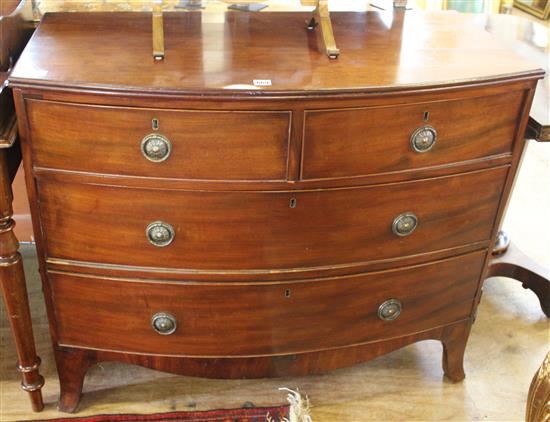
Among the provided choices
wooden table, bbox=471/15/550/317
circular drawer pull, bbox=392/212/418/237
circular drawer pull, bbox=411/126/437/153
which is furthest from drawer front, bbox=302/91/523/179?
wooden table, bbox=471/15/550/317

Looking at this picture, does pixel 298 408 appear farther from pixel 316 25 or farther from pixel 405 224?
pixel 316 25

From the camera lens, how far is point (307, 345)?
165 cm

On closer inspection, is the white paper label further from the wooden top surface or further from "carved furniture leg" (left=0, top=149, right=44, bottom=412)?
"carved furniture leg" (left=0, top=149, right=44, bottom=412)

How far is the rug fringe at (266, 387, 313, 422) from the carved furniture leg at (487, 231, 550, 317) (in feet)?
2.42

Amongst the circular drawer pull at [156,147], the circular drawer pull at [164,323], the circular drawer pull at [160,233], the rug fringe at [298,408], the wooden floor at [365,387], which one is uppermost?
the circular drawer pull at [156,147]

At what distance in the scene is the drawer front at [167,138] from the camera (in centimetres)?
129

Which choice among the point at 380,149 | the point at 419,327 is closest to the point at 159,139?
the point at 380,149

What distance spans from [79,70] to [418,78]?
66 cm

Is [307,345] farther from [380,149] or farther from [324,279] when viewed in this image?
[380,149]

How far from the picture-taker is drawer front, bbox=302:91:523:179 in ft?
4.41

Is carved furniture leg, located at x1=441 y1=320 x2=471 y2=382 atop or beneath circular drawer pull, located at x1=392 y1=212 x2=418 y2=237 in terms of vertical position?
beneath

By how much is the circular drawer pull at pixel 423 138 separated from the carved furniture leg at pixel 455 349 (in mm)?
575

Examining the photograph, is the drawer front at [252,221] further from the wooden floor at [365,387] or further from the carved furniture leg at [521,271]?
the carved furniture leg at [521,271]

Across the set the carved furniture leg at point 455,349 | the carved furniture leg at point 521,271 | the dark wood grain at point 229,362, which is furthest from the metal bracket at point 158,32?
the carved furniture leg at point 521,271
